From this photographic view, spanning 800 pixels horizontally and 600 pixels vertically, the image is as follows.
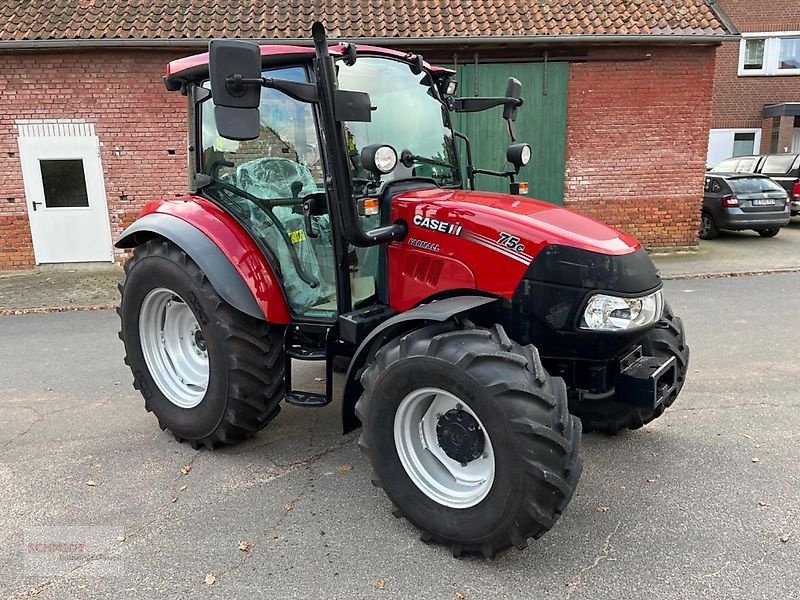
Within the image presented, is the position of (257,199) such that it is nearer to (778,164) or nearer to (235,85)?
(235,85)

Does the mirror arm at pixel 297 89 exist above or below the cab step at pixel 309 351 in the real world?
above

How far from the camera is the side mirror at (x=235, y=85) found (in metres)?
2.68

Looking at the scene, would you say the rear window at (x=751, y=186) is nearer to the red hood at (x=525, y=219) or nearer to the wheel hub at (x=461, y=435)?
the red hood at (x=525, y=219)

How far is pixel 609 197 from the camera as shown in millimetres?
11000

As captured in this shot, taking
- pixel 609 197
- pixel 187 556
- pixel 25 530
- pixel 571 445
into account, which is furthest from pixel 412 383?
pixel 609 197

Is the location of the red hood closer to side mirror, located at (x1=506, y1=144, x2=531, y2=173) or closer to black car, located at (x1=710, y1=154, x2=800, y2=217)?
side mirror, located at (x1=506, y1=144, x2=531, y2=173)

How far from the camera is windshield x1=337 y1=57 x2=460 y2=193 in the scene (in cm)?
332

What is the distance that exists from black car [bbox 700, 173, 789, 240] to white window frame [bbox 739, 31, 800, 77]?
43.5 ft

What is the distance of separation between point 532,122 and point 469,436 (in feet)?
28.6

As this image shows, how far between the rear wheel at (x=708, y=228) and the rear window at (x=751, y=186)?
2.28 feet

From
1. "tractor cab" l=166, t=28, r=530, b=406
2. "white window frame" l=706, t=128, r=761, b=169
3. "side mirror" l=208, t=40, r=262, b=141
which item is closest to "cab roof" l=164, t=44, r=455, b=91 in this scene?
"tractor cab" l=166, t=28, r=530, b=406

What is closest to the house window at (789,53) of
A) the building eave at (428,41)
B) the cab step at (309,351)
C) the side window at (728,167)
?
the side window at (728,167)

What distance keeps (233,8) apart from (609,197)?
6896mm

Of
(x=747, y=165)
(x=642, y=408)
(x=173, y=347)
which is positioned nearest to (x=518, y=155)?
(x=642, y=408)
